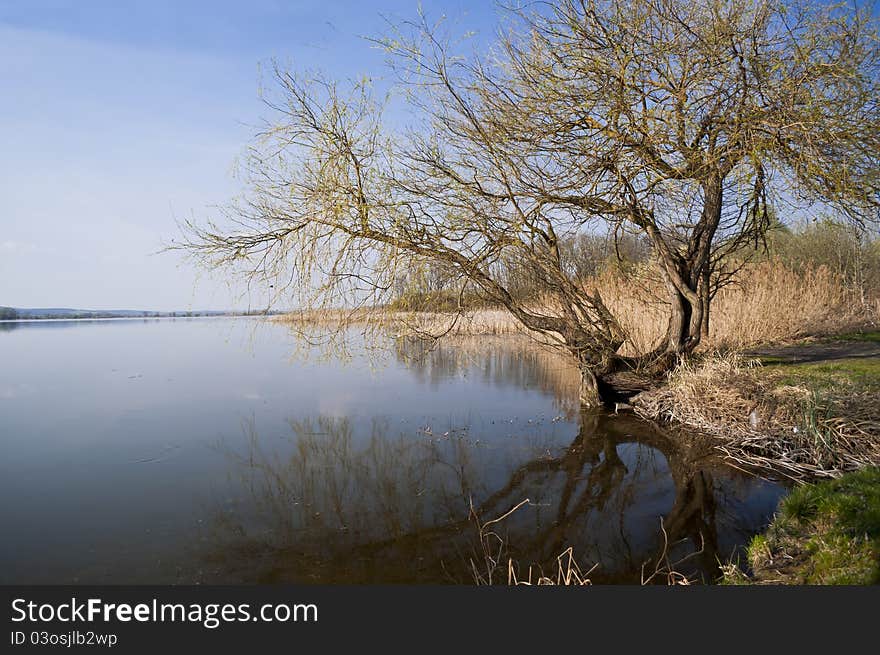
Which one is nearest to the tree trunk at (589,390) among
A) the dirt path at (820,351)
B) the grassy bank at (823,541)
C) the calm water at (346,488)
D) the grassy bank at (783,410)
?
the calm water at (346,488)

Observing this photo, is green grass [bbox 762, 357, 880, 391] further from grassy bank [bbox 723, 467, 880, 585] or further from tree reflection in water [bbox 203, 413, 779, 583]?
grassy bank [bbox 723, 467, 880, 585]

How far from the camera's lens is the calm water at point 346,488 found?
403 cm

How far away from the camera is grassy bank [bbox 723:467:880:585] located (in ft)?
10.0

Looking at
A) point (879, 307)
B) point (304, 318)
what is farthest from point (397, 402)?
point (879, 307)

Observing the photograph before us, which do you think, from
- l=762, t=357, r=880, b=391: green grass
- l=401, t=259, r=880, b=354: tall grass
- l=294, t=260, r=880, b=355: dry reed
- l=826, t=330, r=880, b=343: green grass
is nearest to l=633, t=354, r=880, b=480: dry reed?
l=762, t=357, r=880, b=391: green grass

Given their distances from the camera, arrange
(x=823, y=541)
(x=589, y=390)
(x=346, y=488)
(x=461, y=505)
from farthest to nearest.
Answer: (x=589, y=390) < (x=346, y=488) < (x=461, y=505) < (x=823, y=541)

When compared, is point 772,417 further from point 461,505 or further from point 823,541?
point 461,505

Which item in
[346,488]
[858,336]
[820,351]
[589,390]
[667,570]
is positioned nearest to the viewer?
[667,570]

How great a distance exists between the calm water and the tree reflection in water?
0.06 feet

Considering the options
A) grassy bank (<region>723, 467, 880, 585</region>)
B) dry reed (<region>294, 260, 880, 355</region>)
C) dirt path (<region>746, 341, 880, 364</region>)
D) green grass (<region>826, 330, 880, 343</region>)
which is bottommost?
grassy bank (<region>723, 467, 880, 585</region>)

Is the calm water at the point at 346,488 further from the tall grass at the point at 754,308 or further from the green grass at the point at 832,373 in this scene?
the tall grass at the point at 754,308

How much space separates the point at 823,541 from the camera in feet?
11.0

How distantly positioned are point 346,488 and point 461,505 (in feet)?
4.03

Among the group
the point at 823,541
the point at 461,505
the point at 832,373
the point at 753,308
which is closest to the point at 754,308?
the point at 753,308
